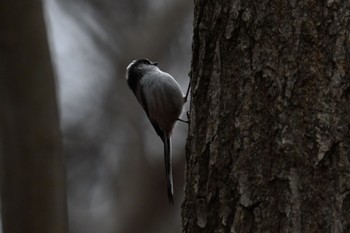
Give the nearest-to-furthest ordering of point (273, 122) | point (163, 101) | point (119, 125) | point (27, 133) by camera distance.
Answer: point (273, 122) → point (27, 133) → point (163, 101) → point (119, 125)

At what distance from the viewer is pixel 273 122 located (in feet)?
8.36

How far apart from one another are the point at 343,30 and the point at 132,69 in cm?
266

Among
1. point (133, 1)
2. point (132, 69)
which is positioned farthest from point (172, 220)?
point (132, 69)

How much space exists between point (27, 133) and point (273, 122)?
1030 mm

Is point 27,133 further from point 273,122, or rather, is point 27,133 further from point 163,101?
point 163,101

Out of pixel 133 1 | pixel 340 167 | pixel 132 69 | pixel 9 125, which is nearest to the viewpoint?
pixel 340 167

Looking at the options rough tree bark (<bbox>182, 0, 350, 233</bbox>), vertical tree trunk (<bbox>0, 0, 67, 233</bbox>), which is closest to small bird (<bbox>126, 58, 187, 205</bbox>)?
vertical tree trunk (<bbox>0, 0, 67, 233</bbox>)

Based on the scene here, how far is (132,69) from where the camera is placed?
508 cm

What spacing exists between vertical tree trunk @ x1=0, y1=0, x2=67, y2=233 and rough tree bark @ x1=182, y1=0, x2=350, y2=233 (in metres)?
0.60

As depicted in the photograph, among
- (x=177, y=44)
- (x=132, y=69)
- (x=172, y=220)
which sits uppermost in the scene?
(x=132, y=69)

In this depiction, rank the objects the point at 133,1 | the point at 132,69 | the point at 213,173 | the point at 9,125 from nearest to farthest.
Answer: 1. the point at 213,173
2. the point at 9,125
3. the point at 132,69
4. the point at 133,1

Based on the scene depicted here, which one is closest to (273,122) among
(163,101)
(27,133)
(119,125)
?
(27,133)

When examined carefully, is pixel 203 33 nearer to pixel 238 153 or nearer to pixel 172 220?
pixel 238 153

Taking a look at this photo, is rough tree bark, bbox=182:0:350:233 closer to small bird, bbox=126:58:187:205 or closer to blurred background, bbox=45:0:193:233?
small bird, bbox=126:58:187:205
